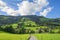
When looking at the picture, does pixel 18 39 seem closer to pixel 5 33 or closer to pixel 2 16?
pixel 5 33

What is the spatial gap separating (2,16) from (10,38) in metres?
1.93

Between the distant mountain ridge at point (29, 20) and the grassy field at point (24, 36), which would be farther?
the distant mountain ridge at point (29, 20)

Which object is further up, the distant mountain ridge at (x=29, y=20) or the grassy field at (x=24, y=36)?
the distant mountain ridge at (x=29, y=20)

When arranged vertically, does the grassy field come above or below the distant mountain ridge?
below

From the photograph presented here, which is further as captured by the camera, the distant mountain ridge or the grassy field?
the distant mountain ridge

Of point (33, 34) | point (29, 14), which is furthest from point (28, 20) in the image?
point (33, 34)

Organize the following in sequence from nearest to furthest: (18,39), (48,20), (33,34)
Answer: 1. (18,39)
2. (33,34)
3. (48,20)

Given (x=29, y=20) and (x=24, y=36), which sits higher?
(x=29, y=20)

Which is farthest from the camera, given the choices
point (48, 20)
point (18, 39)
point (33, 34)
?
point (48, 20)

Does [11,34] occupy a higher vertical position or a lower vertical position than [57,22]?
lower

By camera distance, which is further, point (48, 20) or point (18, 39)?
point (48, 20)

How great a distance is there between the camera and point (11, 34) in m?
8.20

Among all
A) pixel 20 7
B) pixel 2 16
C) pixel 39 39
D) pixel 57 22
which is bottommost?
pixel 39 39

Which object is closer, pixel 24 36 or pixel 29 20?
pixel 24 36
